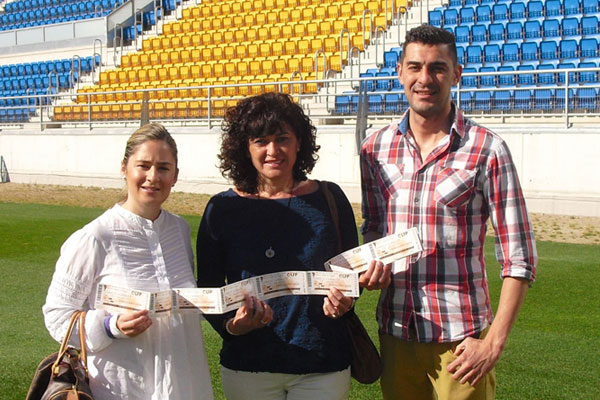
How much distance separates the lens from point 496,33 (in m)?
16.9

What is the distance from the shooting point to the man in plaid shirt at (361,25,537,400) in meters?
2.71

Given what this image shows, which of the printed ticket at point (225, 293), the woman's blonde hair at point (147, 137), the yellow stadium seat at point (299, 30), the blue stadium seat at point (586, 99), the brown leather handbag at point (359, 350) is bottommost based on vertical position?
the brown leather handbag at point (359, 350)

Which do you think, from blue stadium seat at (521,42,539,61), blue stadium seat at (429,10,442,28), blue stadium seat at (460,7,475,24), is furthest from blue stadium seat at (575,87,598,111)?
blue stadium seat at (429,10,442,28)

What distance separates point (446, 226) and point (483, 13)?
53.2ft

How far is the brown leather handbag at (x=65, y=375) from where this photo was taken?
2.51 m

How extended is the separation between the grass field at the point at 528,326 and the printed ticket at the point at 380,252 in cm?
212

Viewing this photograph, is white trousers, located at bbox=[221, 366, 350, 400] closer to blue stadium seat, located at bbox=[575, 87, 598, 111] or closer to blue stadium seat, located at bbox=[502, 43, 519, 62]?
blue stadium seat, located at bbox=[575, 87, 598, 111]

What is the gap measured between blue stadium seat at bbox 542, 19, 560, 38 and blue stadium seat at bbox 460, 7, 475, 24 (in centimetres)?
204

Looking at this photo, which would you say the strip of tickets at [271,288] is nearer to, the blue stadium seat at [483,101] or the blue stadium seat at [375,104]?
the blue stadium seat at [483,101]

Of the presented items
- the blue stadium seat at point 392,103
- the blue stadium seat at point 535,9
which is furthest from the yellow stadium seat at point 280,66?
the blue stadium seat at point 535,9

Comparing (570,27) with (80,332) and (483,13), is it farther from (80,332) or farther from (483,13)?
(80,332)

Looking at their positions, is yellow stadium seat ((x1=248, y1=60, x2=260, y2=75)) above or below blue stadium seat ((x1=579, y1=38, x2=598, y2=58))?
above

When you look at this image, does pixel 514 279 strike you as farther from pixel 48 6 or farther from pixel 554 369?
pixel 48 6

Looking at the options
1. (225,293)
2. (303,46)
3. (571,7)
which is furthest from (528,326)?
(303,46)
